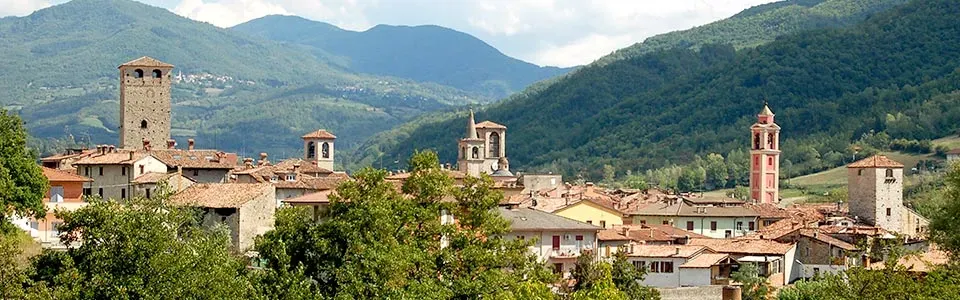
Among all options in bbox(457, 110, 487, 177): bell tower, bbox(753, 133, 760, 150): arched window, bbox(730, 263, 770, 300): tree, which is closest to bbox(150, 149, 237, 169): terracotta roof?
bbox(730, 263, 770, 300): tree

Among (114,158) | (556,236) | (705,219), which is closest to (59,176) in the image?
(114,158)

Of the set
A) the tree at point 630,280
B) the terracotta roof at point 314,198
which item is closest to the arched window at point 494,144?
the terracotta roof at point 314,198

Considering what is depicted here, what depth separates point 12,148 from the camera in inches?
1897

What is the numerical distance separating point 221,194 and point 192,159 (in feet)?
61.4

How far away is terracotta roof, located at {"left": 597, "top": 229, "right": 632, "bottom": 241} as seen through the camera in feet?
227

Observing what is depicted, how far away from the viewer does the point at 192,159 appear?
76875 mm

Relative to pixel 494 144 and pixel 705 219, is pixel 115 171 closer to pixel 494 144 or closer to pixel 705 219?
pixel 705 219

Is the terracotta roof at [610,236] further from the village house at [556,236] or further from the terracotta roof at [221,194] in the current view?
the terracotta roof at [221,194]

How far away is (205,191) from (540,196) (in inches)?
1115

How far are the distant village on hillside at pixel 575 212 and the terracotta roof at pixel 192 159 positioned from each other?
0.09 m

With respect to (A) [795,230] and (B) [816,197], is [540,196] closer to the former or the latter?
(A) [795,230]

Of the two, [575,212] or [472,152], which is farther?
[472,152]

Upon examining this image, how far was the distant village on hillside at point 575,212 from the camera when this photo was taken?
195 ft

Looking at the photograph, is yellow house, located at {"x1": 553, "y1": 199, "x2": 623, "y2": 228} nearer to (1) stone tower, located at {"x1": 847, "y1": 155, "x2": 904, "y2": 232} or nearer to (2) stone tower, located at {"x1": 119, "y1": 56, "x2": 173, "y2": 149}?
(1) stone tower, located at {"x1": 847, "y1": 155, "x2": 904, "y2": 232}
